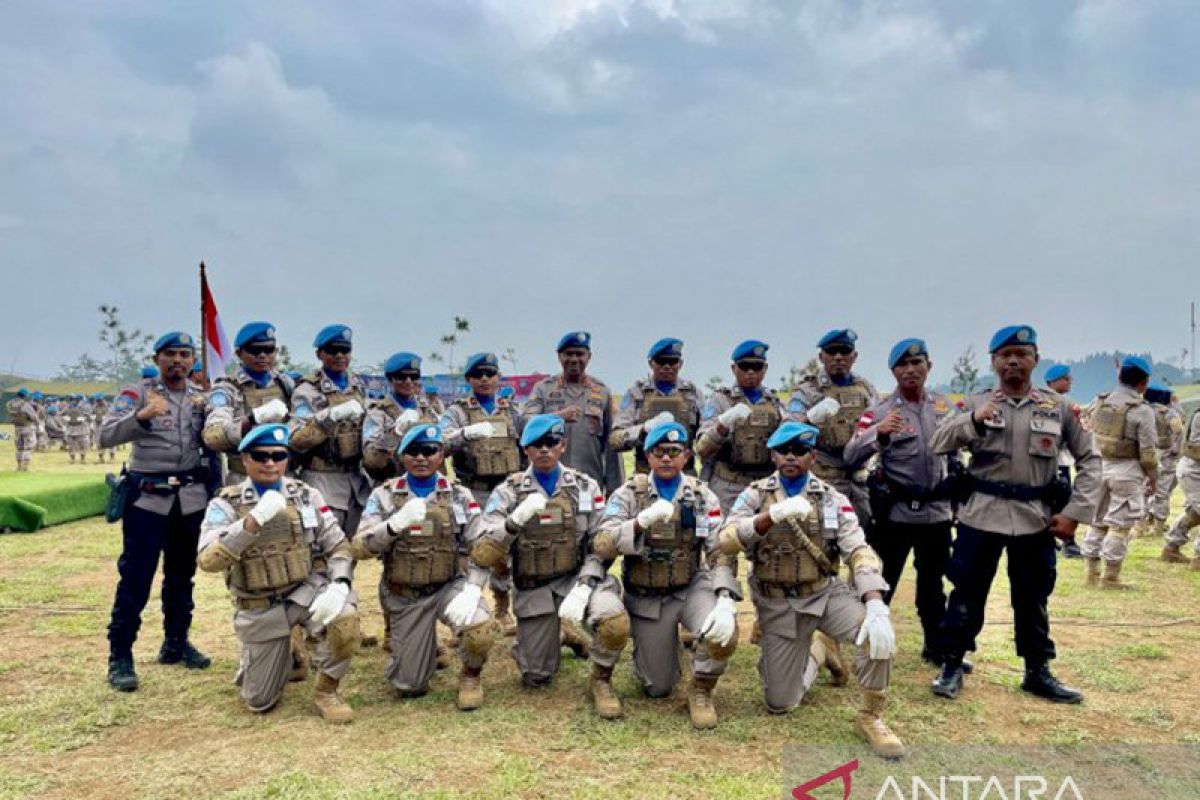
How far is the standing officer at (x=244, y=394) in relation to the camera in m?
6.19

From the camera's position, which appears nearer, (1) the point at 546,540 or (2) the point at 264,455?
(2) the point at 264,455

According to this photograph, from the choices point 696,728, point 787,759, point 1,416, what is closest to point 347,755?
point 696,728

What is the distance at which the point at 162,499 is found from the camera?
6336 millimetres

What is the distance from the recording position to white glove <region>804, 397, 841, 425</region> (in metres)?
6.86

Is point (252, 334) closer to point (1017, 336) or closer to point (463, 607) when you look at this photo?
point (463, 607)

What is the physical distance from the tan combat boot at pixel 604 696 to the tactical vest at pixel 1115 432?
7706 millimetres

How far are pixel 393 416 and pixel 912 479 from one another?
180 inches

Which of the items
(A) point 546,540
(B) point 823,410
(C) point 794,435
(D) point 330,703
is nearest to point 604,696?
(A) point 546,540

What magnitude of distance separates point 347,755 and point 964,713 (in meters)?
4.16

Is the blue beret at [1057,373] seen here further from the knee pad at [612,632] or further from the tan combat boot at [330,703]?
the tan combat boot at [330,703]

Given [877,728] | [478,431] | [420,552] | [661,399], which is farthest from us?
[661,399]

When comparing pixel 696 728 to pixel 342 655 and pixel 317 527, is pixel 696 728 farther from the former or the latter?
pixel 317 527

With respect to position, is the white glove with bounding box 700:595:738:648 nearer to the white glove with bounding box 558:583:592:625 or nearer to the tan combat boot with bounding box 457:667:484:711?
the white glove with bounding box 558:583:592:625

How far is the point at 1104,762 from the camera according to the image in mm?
4727
